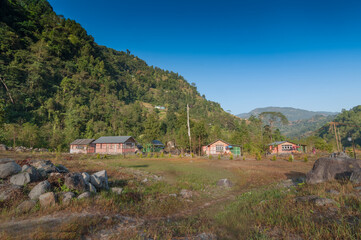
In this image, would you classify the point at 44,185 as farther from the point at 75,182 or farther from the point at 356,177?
the point at 356,177

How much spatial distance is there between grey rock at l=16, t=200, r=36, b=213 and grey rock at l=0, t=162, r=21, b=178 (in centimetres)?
335

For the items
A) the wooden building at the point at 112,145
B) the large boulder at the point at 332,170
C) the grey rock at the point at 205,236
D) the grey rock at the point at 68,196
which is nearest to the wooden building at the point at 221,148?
the wooden building at the point at 112,145

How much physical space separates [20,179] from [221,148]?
169ft

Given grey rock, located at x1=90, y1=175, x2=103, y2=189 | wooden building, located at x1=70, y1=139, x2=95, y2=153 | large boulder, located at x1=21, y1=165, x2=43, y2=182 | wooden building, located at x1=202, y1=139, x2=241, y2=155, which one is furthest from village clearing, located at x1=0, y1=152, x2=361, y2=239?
wooden building, located at x1=70, y1=139, x2=95, y2=153

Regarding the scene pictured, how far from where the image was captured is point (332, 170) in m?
11.7

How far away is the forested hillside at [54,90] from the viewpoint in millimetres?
51094

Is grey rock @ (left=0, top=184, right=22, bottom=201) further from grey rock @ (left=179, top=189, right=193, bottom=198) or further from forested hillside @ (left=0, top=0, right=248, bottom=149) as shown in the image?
forested hillside @ (left=0, top=0, right=248, bottom=149)

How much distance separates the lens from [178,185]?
13430 mm

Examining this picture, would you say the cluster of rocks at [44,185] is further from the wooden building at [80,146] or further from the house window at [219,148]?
the house window at [219,148]

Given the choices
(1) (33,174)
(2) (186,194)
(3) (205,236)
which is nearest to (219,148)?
(2) (186,194)

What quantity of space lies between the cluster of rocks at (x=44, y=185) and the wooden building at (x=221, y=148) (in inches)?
1887

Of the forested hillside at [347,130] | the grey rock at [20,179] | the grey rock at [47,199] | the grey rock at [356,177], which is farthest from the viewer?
the forested hillside at [347,130]

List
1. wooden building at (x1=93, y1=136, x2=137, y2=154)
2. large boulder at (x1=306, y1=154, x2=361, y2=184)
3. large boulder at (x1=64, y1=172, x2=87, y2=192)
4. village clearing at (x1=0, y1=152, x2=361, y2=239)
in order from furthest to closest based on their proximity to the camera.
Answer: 1. wooden building at (x1=93, y1=136, x2=137, y2=154)
2. large boulder at (x1=306, y1=154, x2=361, y2=184)
3. large boulder at (x1=64, y1=172, x2=87, y2=192)
4. village clearing at (x1=0, y1=152, x2=361, y2=239)

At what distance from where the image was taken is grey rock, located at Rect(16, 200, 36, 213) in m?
6.92
